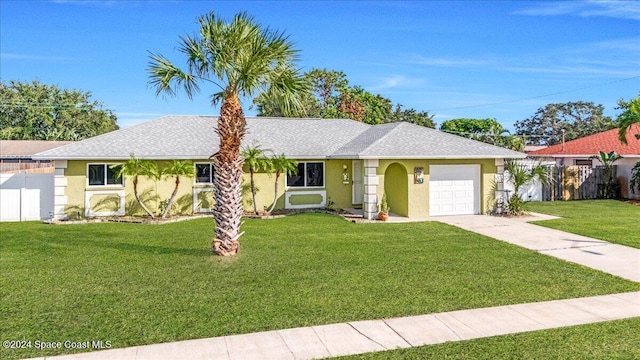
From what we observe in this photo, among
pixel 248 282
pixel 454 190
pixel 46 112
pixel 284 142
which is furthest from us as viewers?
pixel 46 112

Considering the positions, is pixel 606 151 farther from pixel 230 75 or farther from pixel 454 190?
pixel 230 75

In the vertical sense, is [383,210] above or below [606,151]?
below

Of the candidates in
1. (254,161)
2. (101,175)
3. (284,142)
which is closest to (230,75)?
(254,161)

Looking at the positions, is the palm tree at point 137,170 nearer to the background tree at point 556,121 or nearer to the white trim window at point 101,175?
the white trim window at point 101,175

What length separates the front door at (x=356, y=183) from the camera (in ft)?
66.3

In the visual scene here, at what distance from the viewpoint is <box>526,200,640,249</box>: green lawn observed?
522 inches

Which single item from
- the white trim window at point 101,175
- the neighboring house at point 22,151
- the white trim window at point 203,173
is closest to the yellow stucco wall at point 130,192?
the white trim window at point 101,175

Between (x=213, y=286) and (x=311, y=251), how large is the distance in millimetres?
3531

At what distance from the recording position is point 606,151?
28.8 meters

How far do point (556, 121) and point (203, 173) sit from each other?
76.5 m

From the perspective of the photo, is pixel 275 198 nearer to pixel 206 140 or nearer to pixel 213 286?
pixel 206 140

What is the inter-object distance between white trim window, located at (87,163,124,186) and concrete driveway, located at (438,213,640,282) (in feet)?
44.3

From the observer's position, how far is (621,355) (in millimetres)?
5109

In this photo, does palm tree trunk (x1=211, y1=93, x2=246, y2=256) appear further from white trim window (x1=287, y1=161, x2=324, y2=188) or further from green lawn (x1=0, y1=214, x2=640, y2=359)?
white trim window (x1=287, y1=161, x2=324, y2=188)
